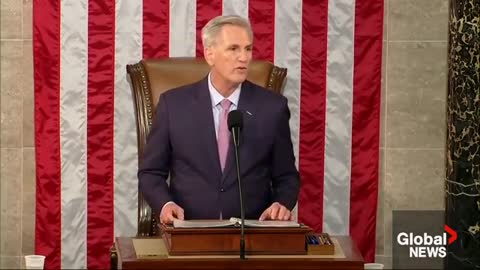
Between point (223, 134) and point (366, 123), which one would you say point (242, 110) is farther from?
point (366, 123)

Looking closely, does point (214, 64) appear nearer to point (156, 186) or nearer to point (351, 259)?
point (156, 186)

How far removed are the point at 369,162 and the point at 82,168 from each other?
1.64 m

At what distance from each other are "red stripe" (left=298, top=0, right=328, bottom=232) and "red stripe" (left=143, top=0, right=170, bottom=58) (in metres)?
0.78

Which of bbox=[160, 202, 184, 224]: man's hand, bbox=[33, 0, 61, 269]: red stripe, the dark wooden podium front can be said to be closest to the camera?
the dark wooden podium front

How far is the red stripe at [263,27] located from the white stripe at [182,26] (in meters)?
0.33

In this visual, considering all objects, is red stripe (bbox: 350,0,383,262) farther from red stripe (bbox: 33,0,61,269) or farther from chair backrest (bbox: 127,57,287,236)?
red stripe (bbox: 33,0,61,269)

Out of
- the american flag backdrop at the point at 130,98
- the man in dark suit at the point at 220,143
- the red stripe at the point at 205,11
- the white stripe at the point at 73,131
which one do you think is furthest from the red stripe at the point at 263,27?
the man in dark suit at the point at 220,143

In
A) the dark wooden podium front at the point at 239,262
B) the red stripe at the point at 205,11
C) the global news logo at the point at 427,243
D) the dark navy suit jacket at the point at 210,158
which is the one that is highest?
the red stripe at the point at 205,11

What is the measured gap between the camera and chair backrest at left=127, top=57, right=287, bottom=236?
510 centimetres

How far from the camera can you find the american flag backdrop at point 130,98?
19.0 feet

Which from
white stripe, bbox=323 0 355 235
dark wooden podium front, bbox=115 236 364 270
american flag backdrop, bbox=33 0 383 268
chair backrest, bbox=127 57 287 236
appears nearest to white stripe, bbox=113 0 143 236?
american flag backdrop, bbox=33 0 383 268

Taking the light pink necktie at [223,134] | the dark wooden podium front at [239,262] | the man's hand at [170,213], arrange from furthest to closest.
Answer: the light pink necktie at [223,134] → the man's hand at [170,213] → the dark wooden podium front at [239,262]

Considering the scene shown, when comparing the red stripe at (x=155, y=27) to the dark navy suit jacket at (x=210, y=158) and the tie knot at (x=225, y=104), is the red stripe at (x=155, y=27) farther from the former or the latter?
the tie knot at (x=225, y=104)

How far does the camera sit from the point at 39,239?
5.90 m
